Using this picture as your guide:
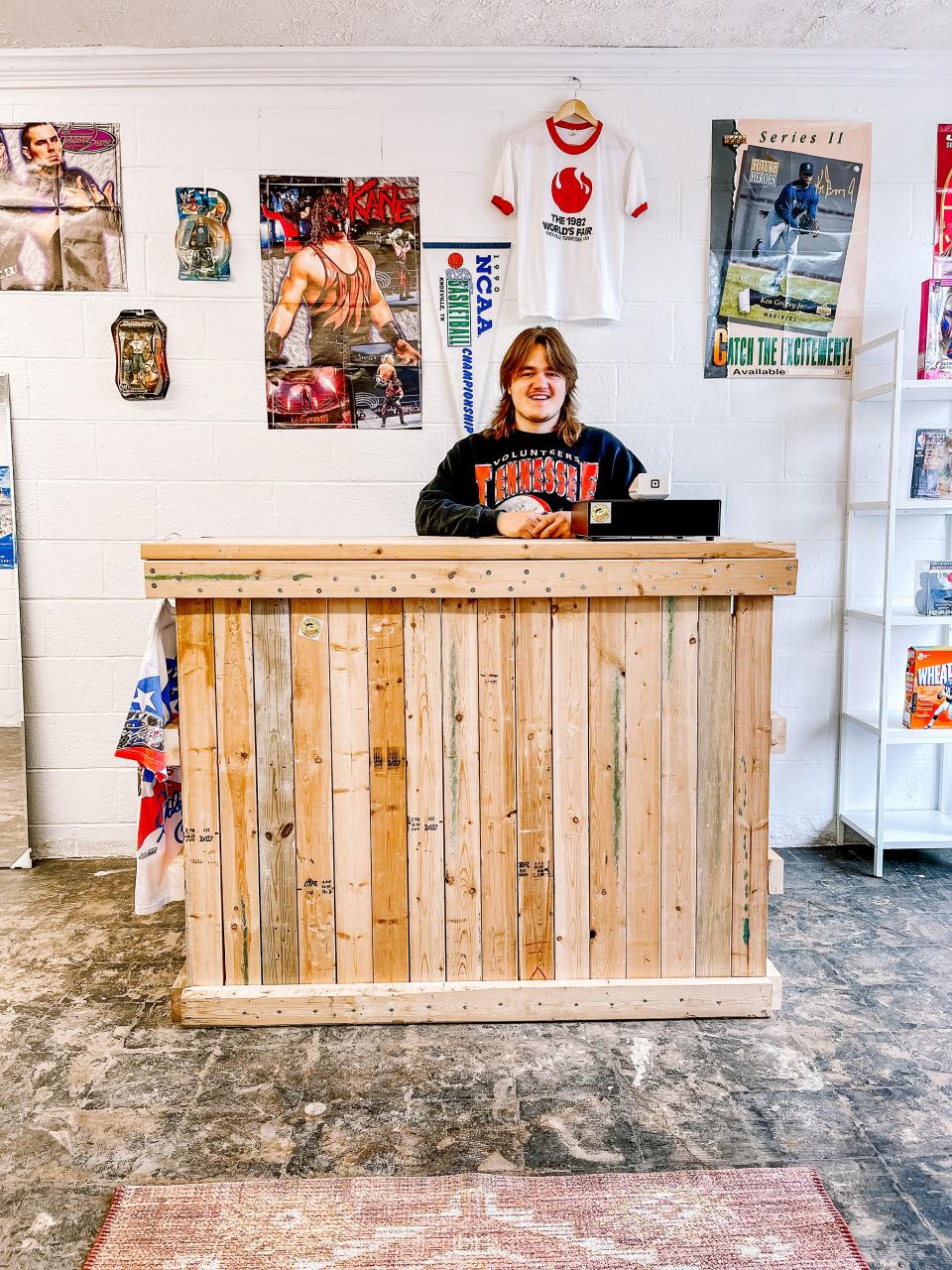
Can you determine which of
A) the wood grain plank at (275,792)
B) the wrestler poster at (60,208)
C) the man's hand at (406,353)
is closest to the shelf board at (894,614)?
the man's hand at (406,353)

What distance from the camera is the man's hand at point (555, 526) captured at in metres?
2.21

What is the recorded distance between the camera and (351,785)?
79.4 inches

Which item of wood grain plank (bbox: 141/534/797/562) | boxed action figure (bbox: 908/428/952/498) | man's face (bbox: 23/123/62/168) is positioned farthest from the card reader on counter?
man's face (bbox: 23/123/62/168)

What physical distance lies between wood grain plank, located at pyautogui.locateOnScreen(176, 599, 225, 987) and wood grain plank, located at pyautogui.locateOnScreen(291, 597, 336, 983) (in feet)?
0.61

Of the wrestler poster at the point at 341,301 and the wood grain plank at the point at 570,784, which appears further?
the wrestler poster at the point at 341,301

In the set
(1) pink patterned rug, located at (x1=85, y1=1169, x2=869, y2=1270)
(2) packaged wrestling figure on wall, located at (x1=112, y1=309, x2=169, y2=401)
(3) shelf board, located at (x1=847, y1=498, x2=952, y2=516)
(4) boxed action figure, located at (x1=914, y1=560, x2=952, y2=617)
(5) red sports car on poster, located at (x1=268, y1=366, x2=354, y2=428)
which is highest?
(2) packaged wrestling figure on wall, located at (x1=112, y1=309, x2=169, y2=401)

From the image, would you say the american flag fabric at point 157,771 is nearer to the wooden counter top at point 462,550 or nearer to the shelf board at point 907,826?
the wooden counter top at point 462,550

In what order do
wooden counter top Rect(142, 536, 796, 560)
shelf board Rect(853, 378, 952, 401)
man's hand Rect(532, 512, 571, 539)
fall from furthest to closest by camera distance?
shelf board Rect(853, 378, 952, 401)
man's hand Rect(532, 512, 571, 539)
wooden counter top Rect(142, 536, 796, 560)

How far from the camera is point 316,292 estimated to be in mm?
3117

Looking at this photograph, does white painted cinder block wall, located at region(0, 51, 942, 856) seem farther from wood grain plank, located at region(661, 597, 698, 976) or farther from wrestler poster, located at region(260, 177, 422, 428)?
wood grain plank, located at region(661, 597, 698, 976)

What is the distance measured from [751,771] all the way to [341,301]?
214 cm

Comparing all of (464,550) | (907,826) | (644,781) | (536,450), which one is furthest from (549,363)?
(907,826)

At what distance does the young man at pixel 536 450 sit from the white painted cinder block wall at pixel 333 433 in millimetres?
112

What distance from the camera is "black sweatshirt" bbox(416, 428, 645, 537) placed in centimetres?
311
